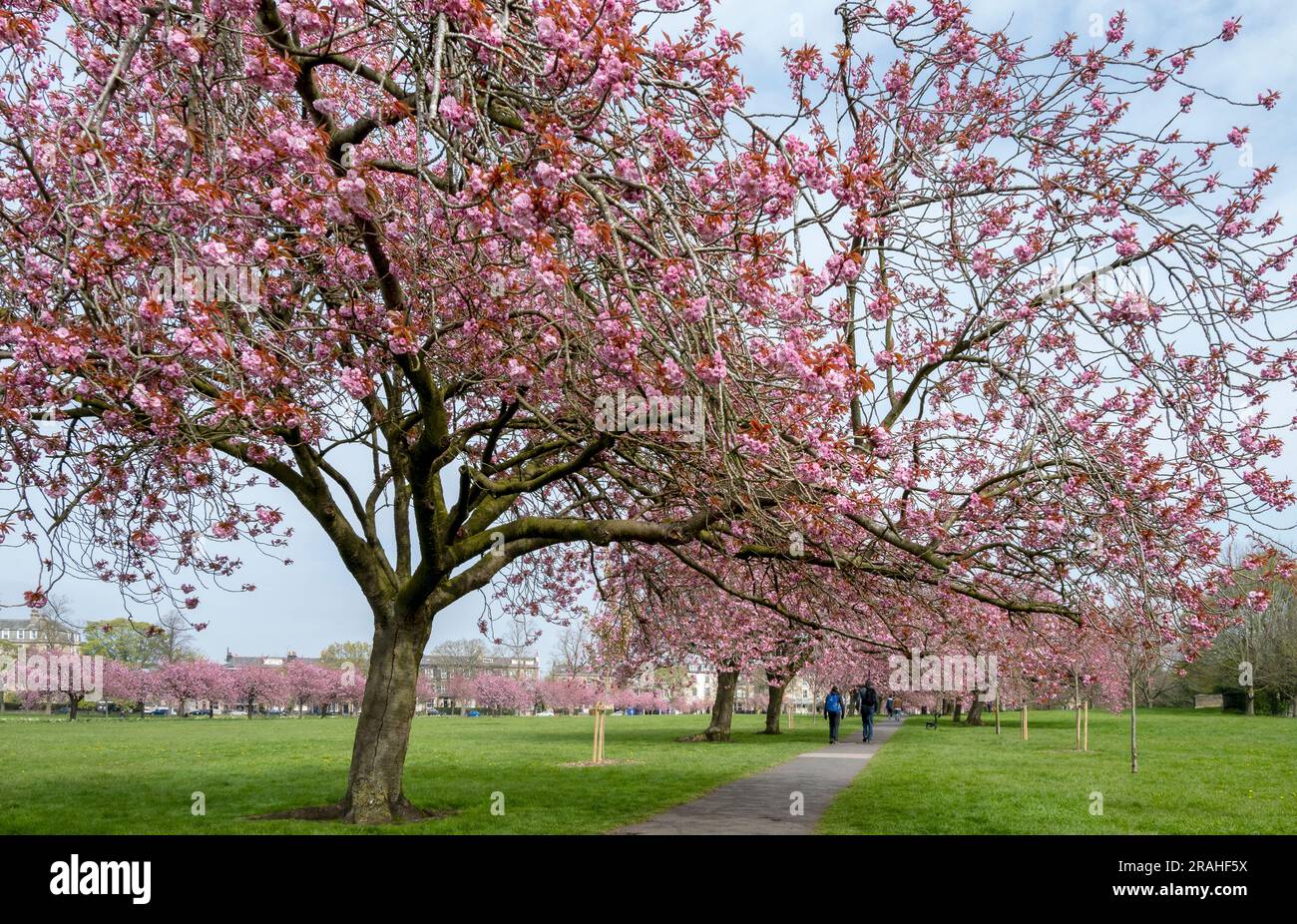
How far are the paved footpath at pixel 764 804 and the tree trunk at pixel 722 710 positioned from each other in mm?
9959

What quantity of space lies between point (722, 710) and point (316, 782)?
58.7 ft

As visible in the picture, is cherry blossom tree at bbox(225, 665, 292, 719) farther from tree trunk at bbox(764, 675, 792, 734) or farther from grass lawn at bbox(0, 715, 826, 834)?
tree trunk at bbox(764, 675, 792, 734)

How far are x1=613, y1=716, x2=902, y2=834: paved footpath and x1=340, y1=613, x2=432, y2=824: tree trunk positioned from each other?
2.75 metres

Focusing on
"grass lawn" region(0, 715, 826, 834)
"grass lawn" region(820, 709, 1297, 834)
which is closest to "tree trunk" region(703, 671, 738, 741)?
"grass lawn" region(0, 715, 826, 834)

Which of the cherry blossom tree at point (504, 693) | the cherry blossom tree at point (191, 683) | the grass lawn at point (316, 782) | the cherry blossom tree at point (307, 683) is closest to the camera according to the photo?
the grass lawn at point (316, 782)

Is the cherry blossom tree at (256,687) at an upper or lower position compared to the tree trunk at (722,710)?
lower

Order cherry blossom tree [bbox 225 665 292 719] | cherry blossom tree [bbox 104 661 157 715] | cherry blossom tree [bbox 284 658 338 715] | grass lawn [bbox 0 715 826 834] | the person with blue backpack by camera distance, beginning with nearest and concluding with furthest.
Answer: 1. grass lawn [bbox 0 715 826 834]
2. the person with blue backpack
3. cherry blossom tree [bbox 104 661 157 715]
4. cherry blossom tree [bbox 225 665 292 719]
5. cherry blossom tree [bbox 284 658 338 715]

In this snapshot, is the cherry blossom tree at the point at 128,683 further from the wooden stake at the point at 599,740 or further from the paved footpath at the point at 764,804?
the paved footpath at the point at 764,804

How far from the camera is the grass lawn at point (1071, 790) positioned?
426 inches

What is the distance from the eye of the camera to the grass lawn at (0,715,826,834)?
10.9 m

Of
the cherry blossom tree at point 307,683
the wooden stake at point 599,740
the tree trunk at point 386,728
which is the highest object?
the tree trunk at point 386,728

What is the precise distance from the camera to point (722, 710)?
103ft

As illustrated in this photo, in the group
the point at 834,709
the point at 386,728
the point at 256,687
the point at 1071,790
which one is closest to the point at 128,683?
the point at 256,687

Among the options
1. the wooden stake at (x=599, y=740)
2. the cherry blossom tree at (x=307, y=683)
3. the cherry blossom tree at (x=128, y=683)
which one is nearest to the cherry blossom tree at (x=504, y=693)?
the cherry blossom tree at (x=307, y=683)
